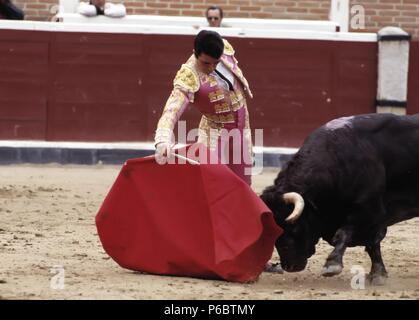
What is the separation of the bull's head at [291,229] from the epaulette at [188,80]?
0.53 meters

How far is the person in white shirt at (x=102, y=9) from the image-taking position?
9828 millimetres

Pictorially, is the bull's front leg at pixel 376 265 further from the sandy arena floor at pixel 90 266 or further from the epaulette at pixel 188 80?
the epaulette at pixel 188 80

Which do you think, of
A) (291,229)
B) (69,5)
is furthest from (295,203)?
(69,5)

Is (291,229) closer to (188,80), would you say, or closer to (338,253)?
(338,253)

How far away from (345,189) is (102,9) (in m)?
5.46

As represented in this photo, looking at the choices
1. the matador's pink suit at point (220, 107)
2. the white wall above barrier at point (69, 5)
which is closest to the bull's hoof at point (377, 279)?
the matador's pink suit at point (220, 107)

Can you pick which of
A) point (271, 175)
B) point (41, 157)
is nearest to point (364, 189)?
point (271, 175)

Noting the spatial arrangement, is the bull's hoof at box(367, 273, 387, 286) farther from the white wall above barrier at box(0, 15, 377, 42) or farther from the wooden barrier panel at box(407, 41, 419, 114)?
the wooden barrier panel at box(407, 41, 419, 114)

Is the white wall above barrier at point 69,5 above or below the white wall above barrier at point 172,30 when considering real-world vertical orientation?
above

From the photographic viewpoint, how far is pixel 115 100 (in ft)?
32.3

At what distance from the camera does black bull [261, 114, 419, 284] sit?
482 centimetres

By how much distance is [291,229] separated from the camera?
486 cm

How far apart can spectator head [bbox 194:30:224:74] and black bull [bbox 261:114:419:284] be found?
519 millimetres

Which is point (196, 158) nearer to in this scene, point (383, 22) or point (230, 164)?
point (230, 164)
